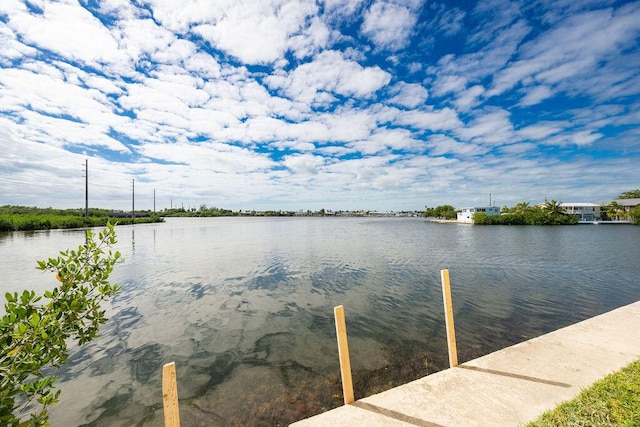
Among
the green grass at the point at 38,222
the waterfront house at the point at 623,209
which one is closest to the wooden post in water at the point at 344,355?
the green grass at the point at 38,222

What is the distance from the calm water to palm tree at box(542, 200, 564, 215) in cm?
7651

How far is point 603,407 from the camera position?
150 inches

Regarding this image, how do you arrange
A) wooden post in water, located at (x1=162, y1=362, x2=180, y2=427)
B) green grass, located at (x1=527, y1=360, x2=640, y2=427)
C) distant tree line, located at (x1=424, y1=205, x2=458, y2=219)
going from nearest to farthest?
wooden post in water, located at (x1=162, y1=362, x2=180, y2=427) < green grass, located at (x1=527, y1=360, x2=640, y2=427) < distant tree line, located at (x1=424, y1=205, x2=458, y2=219)

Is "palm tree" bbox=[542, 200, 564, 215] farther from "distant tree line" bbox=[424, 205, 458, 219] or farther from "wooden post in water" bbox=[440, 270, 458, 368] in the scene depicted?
"wooden post in water" bbox=[440, 270, 458, 368]

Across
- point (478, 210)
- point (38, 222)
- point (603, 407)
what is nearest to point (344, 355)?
point (603, 407)

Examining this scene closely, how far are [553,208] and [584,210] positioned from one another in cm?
1409

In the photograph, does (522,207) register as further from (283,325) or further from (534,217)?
(283,325)

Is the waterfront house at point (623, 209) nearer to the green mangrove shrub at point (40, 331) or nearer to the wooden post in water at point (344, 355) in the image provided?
the wooden post in water at point (344, 355)

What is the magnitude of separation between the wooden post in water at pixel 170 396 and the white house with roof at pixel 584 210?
111246 mm

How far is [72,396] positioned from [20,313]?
5414 millimetres

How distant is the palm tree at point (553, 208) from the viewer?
78.9 m

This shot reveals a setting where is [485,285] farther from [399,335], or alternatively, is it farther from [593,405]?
[593,405]

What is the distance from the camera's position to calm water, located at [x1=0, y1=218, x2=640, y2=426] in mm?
5883

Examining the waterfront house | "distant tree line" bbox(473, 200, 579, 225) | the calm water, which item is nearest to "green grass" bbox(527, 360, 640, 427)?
the calm water
